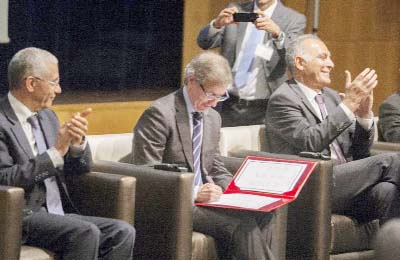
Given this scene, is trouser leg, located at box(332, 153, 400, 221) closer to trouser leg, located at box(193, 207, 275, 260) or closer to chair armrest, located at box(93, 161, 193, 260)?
trouser leg, located at box(193, 207, 275, 260)

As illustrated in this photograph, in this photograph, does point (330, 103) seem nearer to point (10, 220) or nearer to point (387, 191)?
point (387, 191)

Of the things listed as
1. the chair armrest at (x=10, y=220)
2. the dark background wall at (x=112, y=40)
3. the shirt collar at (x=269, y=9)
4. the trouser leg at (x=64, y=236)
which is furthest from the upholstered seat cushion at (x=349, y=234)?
the dark background wall at (x=112, y=40)

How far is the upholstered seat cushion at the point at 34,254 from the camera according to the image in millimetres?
3707

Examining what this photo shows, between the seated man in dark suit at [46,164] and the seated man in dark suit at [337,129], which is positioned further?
the seated man in dark suit at [337,129]

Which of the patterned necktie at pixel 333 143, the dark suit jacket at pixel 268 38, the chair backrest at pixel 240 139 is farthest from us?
the dark suit jacket at pixel 268 38

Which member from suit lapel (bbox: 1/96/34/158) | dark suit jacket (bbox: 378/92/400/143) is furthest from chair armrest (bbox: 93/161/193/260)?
dark suit jacket (bbox: 378/92/400/143)

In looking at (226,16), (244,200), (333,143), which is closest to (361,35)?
(226,16)

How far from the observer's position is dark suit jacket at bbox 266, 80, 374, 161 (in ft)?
16.3

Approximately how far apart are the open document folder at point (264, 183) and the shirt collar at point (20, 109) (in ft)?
3.00

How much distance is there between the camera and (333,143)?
5262 millimetres

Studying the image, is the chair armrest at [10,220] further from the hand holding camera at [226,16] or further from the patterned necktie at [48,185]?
the hand holding camera at [226,16]

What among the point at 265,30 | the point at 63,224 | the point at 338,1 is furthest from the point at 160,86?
the point at 63,224

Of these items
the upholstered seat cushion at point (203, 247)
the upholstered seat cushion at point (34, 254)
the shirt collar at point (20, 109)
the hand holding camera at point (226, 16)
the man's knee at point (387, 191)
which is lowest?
the upholstered seat cushion at point (203, 247)

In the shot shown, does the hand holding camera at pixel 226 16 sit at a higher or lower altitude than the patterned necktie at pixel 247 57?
higher
